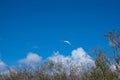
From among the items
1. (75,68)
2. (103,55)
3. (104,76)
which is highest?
(75,68)

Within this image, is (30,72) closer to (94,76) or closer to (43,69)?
(43,69)

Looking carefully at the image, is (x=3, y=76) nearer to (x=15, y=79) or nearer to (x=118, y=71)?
(x=15, y=79)

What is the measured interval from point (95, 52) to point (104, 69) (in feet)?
11.9

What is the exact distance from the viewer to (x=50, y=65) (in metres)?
71.6

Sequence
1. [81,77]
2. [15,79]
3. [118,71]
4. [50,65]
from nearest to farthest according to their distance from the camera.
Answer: [118,71] → [81,77] → [50,65] → [15,79]

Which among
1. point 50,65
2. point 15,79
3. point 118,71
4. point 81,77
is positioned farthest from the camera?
point 15,79

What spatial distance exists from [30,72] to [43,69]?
15.5 ft

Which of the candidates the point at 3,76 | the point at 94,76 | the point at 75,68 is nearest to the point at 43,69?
the point at 75,68

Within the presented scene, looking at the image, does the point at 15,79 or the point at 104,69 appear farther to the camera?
the point at 15,79

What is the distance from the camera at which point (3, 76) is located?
3150 inches

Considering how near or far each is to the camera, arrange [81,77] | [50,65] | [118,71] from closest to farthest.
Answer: [118,71] < [81,77] < [50,65]

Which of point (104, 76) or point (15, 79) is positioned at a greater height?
point (15, 79)

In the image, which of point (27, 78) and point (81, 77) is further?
point (27, 78)

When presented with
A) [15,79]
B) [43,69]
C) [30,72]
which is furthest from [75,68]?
[15,79]
